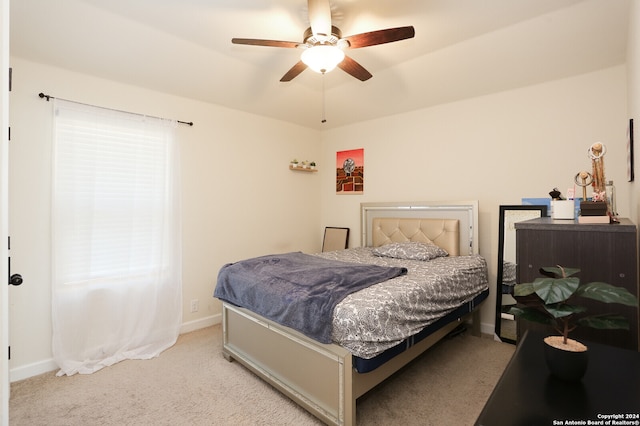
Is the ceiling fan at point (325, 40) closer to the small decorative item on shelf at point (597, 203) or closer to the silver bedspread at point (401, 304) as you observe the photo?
the small decorative item on shelf at point (597, 203)

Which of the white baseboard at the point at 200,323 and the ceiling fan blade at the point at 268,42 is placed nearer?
the ceiling fan blade at the point at 268,42

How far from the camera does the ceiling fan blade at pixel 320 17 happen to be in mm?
1904

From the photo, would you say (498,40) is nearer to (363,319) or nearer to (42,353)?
(363,319)

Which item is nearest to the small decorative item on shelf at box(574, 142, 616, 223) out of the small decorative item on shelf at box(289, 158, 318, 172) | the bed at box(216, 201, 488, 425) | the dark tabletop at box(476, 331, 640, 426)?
the dark tabletop at box(476, 331, 640, 426)

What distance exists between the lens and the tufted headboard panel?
3.54 m

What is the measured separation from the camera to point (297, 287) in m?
2.24

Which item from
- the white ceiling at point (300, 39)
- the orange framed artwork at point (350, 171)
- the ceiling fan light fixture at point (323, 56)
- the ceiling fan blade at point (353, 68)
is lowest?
the orange framed artwork at point (350, 171)

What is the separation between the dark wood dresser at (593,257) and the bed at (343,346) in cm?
85

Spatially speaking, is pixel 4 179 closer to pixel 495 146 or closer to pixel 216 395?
pixel 216 395

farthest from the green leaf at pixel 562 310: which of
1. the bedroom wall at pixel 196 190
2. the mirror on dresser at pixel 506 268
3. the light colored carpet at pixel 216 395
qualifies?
the bedroom wall at pixel 196 190

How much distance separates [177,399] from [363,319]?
1596mm

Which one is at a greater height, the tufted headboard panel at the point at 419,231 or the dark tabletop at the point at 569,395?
the tufted headboard panel at the point at 419,231

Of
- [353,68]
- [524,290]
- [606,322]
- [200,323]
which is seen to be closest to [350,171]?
[353,68]

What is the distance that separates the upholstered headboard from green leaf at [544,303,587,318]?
262 cm
